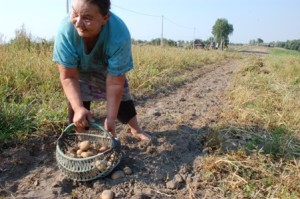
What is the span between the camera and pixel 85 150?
194cm

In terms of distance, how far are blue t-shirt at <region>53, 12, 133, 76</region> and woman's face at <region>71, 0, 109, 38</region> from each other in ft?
0.39

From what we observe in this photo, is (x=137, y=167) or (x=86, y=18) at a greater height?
(x=86, y=18)

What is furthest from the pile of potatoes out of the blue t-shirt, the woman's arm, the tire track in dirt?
the tire track in dirt

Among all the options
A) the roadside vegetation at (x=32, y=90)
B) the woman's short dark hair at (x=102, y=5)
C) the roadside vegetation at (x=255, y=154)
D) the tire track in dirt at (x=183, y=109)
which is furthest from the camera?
the tire track in dirt at (x=183, y=109)

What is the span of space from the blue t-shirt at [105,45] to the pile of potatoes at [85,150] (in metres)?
0.46

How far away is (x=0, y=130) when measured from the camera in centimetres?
235

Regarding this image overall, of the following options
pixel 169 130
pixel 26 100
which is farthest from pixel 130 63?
pixel 26 100

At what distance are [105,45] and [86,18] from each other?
27 cm

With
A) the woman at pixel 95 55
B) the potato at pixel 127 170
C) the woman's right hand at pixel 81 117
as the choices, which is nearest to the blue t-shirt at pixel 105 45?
the woman at pixel 95 55

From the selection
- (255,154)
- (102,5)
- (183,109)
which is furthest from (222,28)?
(102,5)

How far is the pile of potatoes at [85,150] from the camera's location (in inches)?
74.5

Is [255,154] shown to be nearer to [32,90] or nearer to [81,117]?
[81,117]

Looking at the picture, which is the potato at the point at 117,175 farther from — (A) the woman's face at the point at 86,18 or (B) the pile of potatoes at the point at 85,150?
(A) the woman's face at the point at 86,18

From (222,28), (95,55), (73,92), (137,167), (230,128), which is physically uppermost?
(222,28)
